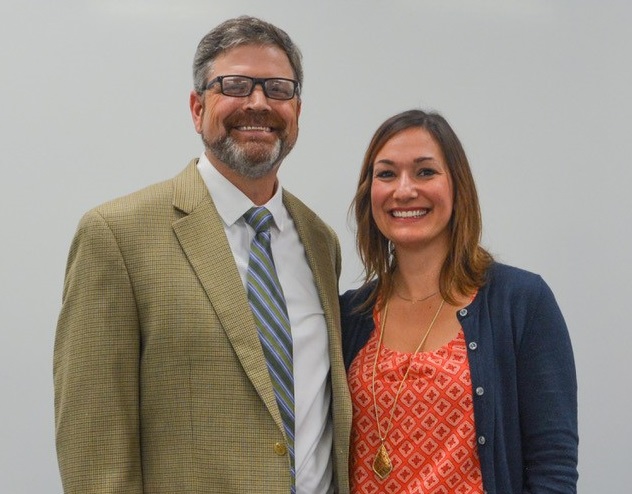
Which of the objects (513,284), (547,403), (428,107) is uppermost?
(428,107)

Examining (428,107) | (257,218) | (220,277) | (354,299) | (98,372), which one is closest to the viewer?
(98,372)

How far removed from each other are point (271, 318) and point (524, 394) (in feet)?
1.68

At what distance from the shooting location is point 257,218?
5.18 ft

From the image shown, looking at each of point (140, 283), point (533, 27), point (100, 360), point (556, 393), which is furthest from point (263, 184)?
point (533, 27)

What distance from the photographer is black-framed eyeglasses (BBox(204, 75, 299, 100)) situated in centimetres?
159

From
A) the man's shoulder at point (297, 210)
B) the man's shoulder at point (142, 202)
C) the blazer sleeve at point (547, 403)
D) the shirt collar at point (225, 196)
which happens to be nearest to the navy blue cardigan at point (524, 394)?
the blazer sleeve at point (547, 403)

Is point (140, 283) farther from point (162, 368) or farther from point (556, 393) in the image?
point (556, 393)

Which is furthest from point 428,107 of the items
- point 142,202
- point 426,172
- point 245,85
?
point 142,202

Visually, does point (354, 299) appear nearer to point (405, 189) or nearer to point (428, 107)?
point (405, 189)

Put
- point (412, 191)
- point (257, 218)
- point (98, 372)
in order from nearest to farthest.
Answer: point (98, 372), point (257, 218), point (412, 191)

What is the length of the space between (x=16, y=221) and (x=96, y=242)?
0.72 m

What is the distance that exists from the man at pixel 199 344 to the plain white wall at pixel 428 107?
0.52 meters

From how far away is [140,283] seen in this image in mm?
1408

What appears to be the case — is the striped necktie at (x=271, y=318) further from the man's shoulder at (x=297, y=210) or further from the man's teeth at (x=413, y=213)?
the man's teeth at (x=413, y=213)
